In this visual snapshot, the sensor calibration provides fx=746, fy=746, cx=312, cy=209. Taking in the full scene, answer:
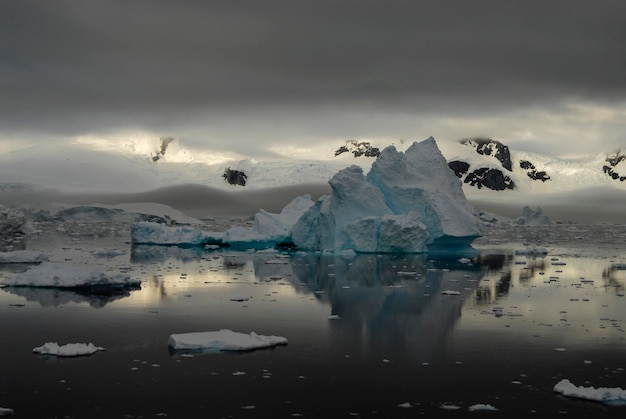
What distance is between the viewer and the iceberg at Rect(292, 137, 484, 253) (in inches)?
1201

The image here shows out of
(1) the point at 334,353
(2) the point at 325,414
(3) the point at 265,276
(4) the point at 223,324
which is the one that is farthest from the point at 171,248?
(2) the point at 325,414

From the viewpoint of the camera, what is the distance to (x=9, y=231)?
140ft

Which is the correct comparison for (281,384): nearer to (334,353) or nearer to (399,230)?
(334,353)

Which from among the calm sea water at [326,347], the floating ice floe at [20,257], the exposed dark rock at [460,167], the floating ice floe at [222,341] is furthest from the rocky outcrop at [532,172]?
the floating ice floe at [222,341]

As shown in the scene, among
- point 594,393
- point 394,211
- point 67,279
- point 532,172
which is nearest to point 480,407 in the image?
point 594,393

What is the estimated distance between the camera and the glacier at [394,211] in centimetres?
3055

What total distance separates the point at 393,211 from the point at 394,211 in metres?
0.07

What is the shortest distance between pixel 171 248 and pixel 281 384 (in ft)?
91.4

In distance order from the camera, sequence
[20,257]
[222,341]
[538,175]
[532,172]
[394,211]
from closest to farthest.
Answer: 1. [222,341]
2. [20,257]
3. [394,211]
4. [538,175]
5. [532,172]

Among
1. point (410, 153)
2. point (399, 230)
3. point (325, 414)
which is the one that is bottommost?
point (325, 414)

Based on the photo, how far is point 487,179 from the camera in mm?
148250

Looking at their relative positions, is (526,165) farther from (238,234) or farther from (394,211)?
(394,211)

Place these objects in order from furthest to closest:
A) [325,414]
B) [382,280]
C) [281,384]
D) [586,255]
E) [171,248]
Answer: [171,248] → [586,255] → [382,280] → [281,384] → [325,414]

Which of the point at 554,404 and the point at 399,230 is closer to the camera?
the point at 554,404
